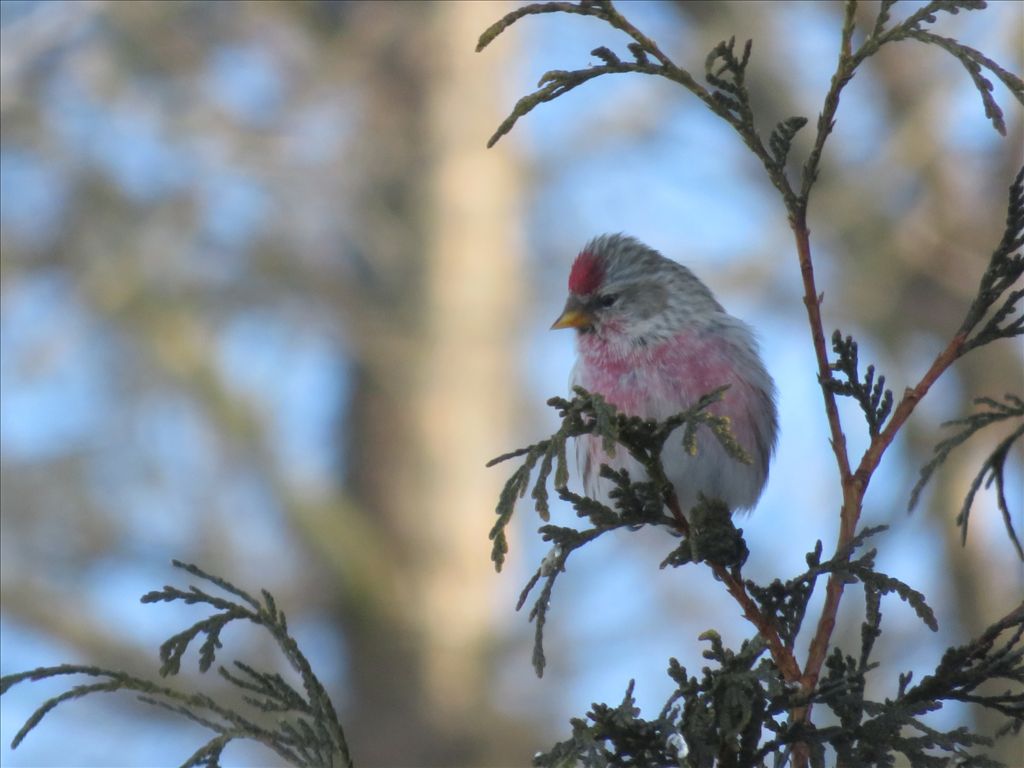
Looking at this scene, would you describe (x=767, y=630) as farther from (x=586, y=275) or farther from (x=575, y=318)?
(x=586, y=275)

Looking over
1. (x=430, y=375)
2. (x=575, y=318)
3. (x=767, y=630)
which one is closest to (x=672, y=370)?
(x=575, y=318)

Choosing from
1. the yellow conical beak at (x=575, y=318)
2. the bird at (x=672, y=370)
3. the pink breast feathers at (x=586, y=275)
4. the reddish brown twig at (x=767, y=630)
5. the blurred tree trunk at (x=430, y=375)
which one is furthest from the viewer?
the blurred tree trunk at (x=430, y=375)

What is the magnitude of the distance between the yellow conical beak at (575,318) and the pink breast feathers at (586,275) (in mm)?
69

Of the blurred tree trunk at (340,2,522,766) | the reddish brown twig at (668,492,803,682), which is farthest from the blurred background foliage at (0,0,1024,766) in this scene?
the reddish brown twig at (668,492,803,682)

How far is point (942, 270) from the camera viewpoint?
30.1 feet

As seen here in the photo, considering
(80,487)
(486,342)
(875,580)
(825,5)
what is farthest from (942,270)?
(875,580)

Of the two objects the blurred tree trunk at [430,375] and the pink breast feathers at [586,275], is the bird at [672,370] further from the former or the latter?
the blurred tree trunk at [430,375]

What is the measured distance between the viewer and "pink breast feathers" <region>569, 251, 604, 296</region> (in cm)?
393

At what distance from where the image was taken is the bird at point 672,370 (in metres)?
3.43

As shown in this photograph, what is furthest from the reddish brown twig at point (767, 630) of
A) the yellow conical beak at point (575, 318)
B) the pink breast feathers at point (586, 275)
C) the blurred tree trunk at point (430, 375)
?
the blurred tree trunk at point (430, 375)

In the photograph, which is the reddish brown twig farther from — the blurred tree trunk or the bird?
the blurred tree trunk

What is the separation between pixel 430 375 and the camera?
9.91 meters

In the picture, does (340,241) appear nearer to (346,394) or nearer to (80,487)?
(346,394)

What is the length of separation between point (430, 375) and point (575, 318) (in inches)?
241
